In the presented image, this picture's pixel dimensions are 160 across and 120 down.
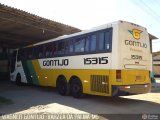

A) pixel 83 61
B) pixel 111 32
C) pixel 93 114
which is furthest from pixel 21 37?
pixel 93 114

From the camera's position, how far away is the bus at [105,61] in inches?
394

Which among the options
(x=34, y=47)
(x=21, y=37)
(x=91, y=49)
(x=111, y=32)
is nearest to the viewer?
(x=111, y=32)

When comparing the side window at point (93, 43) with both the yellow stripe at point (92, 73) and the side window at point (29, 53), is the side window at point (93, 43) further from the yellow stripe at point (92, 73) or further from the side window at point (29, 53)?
the side window at point (29, 53)

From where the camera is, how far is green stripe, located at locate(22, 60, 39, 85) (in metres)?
16.7

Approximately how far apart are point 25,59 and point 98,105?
9227 millimetres

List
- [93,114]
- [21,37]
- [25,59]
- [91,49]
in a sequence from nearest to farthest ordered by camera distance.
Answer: [93,114], [91,49], [25,59], [21,37]

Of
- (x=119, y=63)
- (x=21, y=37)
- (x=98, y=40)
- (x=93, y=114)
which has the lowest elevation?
(x=93, y=114)

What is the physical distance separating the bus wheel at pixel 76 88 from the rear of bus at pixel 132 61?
8.39 feet

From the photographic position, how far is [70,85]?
1284 centimetres

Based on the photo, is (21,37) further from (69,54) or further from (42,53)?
(69,54)

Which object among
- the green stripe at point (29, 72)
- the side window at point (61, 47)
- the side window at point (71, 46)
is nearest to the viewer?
the side window at point (71, 46)

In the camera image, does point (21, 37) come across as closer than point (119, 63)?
No

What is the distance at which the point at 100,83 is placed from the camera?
10555 millimetres

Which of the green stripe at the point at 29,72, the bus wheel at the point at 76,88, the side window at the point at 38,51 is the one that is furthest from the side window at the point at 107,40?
the green stripe at the point at 29,72
